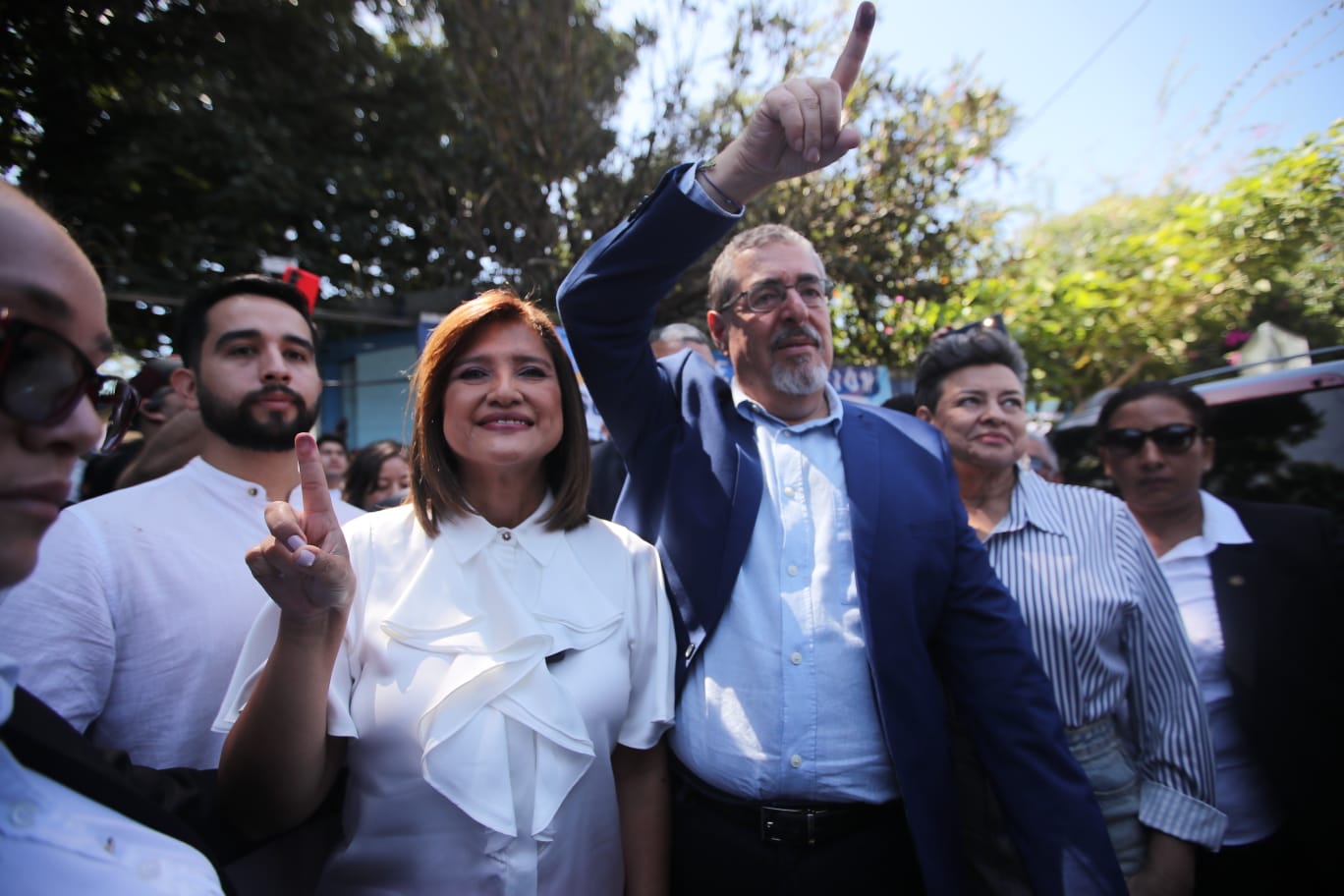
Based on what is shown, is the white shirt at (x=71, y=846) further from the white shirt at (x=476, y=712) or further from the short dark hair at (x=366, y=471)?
the short dark hair at (x=366, y=471)

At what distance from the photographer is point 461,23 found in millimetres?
6590

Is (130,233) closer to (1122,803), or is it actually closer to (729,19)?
(729,19)

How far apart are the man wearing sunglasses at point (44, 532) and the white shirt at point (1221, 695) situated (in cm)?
252

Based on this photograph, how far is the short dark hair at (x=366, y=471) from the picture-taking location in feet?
12.6

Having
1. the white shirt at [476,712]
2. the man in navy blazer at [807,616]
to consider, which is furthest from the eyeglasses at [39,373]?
the man in navy blazer at [807,616]

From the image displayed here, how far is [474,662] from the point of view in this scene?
4.63 feet

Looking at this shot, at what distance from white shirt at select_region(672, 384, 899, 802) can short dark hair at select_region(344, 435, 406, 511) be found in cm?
270

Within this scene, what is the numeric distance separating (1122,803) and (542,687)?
1626 millimetres

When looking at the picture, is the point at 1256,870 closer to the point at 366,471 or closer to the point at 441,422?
the point at 441,422

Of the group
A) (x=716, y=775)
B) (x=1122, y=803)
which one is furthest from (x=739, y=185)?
(x=1122, y=803)

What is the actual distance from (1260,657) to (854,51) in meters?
2.05

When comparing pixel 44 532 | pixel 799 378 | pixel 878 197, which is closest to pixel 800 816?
pixel 799 378

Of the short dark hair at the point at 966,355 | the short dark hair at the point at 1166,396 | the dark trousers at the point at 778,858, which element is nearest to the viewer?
the dark trousers at the point at 778,858

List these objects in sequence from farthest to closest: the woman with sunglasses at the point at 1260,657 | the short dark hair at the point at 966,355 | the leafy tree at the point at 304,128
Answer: the leafy tree at the point at 304,128, the short dark hair at the point at 966,355, the woman with sunglasses at the point at 1260,657
